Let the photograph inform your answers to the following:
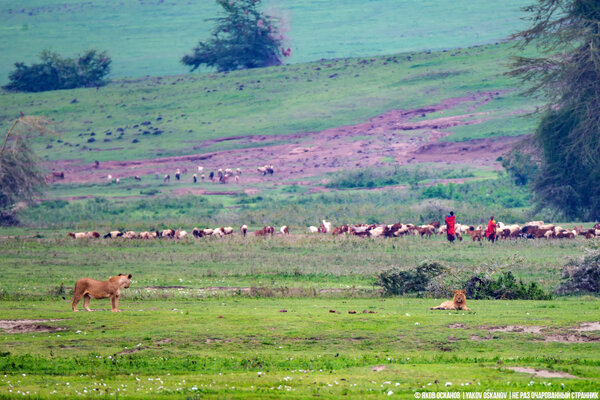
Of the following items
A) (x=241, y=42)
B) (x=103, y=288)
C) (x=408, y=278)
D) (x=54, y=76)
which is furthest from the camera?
(x=241, y=42)

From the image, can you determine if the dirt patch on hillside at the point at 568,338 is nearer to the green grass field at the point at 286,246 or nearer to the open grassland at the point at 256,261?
the green grass field at the point at 286,246

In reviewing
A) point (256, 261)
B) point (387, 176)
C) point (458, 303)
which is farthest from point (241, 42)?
point (458, 303)

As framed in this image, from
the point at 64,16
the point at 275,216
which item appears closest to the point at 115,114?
the point at 275,216

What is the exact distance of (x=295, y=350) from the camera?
14.4 m

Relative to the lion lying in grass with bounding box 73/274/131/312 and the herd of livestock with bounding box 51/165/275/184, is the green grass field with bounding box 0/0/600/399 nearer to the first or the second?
the lion lying in grass with bounding box 73/274/131/312

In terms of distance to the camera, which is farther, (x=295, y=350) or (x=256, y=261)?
(x=256, y=261)

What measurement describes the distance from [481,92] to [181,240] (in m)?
46.4

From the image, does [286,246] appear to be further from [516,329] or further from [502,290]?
[516,329]

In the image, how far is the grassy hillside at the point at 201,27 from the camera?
374 ft

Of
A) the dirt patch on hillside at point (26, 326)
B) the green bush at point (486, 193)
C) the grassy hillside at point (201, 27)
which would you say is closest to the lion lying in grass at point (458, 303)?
the dirt patch on hillside at point (26, 326)

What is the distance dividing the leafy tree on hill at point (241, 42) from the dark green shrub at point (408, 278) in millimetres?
75401

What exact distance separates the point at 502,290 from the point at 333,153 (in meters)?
47.9

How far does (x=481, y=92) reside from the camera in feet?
250

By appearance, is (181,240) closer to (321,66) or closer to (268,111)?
(268,111)
